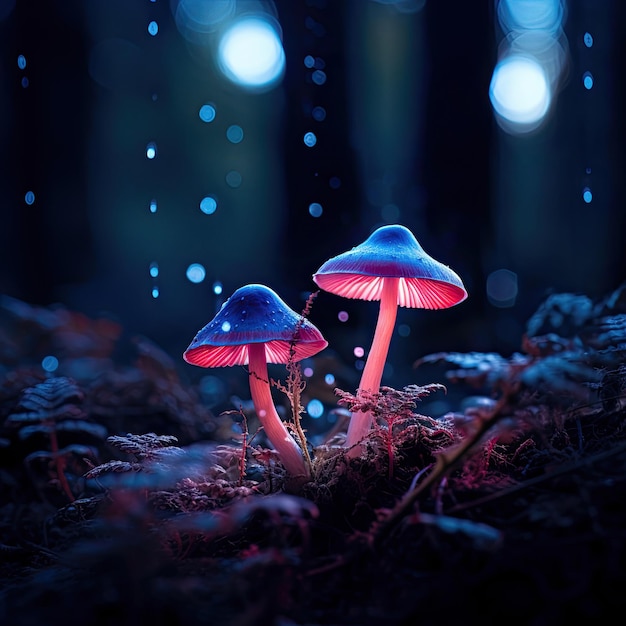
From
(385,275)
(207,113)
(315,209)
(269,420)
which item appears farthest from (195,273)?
(385,275)

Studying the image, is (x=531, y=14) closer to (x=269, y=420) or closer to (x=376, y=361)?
(x=376, y=361)

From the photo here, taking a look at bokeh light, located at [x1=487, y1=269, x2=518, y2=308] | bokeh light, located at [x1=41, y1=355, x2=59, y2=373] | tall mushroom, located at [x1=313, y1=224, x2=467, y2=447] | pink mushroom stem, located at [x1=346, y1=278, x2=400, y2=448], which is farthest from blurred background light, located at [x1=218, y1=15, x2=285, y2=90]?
pink mushroom stem, located at [x1=346, y1=278, x2=400, y2=448]

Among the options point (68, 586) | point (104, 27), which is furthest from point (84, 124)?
point (68, 586)

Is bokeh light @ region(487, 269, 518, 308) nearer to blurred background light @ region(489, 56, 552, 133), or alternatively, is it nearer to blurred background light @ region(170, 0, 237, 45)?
blurred background light @ region(489, 56, 552, 133)

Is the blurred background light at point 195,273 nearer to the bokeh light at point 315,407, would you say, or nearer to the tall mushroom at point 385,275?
the bokeh light at point 315,407

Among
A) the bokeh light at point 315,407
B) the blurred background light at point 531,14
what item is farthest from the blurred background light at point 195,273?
the blurred background light at point 531,14
